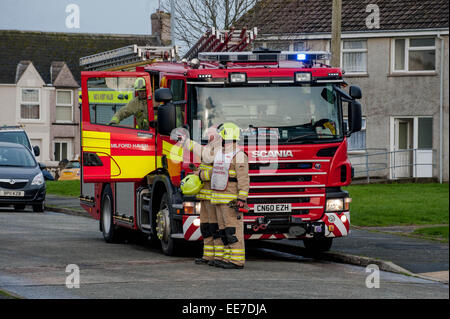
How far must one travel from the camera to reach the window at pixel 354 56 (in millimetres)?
37094

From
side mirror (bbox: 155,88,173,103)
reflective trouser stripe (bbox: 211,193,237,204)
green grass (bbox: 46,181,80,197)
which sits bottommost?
green grass (bbox: 46,181,80,197)

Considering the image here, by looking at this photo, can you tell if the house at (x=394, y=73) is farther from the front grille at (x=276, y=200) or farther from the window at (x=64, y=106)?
the front grille at (x=276, y=200)

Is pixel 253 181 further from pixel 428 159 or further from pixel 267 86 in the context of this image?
pixel 428 159

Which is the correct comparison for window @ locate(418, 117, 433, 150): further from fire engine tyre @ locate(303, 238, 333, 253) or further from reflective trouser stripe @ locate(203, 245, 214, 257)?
reflective trouser stripe @ locate(203, 245, 214, 257)

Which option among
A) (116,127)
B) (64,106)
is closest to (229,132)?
(116,127)

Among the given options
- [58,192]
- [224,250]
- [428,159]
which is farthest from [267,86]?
[428,159]

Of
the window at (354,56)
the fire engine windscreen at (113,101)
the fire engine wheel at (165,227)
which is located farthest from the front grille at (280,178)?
the window at (354,56)

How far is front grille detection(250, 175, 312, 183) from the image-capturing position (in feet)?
44.7

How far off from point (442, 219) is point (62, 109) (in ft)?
128

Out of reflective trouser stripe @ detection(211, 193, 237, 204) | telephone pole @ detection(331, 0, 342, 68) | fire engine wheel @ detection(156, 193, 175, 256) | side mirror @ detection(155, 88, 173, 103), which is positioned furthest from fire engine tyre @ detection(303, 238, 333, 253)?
telephone pole @ detection(331, 0, 342, 68)

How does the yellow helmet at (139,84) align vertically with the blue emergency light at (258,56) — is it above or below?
below

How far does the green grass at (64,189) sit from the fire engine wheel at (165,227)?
1728cm

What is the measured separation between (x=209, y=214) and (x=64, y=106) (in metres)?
43.9
